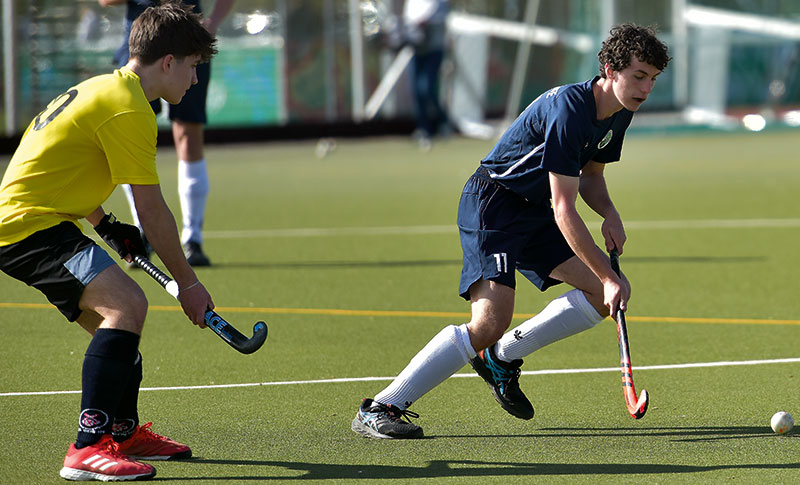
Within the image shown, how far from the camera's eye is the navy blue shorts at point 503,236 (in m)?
4.00

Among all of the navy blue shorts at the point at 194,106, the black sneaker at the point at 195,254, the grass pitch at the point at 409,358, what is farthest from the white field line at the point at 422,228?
the navy blue shorts at the point at 194,106

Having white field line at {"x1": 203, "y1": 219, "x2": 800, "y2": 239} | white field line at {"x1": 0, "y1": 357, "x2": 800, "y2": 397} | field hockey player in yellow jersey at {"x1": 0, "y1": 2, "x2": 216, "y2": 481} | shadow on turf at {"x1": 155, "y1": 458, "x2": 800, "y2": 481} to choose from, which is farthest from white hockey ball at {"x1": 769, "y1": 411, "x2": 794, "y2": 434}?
white field line at {"x1": 203, "y1": 219, "x2": 800, "y2": 239}

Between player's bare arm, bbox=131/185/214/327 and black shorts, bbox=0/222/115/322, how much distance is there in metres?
0.16

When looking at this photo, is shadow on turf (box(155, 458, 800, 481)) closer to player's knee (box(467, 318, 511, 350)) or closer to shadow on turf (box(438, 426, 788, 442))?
shadow on turf (box(438, 426, 788, 442))

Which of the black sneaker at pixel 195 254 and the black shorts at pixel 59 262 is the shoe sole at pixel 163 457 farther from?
the black sneaker at pixel 195 254

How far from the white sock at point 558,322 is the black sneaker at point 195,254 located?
3.47m

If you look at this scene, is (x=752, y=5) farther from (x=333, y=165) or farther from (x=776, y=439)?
(x=776, y=439)

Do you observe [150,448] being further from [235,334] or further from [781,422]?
[781,422]

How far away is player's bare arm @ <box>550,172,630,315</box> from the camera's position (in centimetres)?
380

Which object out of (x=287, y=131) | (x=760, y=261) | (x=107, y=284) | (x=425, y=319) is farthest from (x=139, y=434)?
(x=287, y=131)

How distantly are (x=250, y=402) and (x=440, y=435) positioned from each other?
803 millimetres

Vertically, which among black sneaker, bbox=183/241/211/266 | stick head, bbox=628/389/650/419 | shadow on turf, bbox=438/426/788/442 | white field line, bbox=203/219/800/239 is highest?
stick head, bbox=628/389/650/419

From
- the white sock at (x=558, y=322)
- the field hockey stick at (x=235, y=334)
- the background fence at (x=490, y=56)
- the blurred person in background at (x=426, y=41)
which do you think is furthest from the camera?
the background fence at (x=490, y=56)

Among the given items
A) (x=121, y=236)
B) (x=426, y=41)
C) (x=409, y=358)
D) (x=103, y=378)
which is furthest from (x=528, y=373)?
(x=426, y=41)
